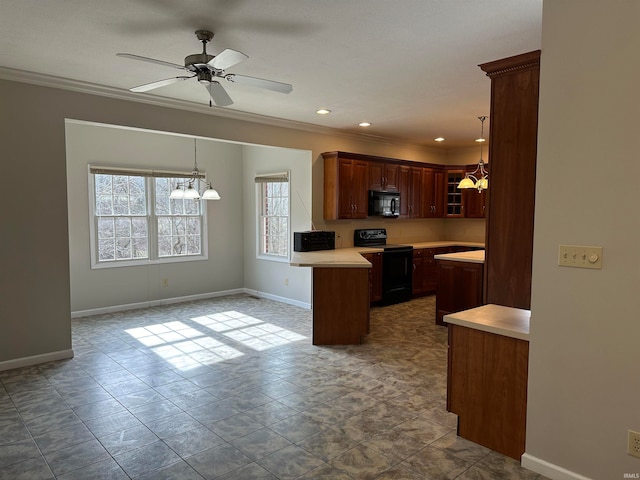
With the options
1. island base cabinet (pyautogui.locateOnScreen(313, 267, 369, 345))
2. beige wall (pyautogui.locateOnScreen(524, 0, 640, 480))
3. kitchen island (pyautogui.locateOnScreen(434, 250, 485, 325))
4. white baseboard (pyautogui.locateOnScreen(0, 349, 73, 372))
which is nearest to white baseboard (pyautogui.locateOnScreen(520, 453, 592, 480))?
beige wall (pyautogui.locateOnScreen(524, 0, 640, 480))

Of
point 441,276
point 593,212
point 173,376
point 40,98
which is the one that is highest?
point 40,98

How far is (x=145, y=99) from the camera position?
4453 mm

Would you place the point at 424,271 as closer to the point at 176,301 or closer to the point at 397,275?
the point at 397,275

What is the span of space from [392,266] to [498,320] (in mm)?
3989

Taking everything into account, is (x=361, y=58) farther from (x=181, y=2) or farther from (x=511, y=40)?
(x=181, y=2)

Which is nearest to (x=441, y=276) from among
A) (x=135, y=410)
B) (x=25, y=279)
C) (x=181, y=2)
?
(x=135, y=410)

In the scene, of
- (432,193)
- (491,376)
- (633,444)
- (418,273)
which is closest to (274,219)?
(418,273)

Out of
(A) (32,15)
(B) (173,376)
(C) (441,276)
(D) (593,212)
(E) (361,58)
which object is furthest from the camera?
(C) (441,276)

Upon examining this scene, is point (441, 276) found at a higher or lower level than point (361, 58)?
lower

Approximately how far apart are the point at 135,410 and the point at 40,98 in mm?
2967

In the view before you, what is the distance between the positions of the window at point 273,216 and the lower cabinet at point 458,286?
2.58 meters

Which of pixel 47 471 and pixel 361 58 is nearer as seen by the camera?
pixel 47 471

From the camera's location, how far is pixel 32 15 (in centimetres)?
266

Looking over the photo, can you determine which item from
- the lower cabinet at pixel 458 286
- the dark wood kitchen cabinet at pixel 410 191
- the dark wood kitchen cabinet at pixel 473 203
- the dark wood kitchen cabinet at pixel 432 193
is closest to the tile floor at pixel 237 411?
the lower cabinet at pixel 458 286
